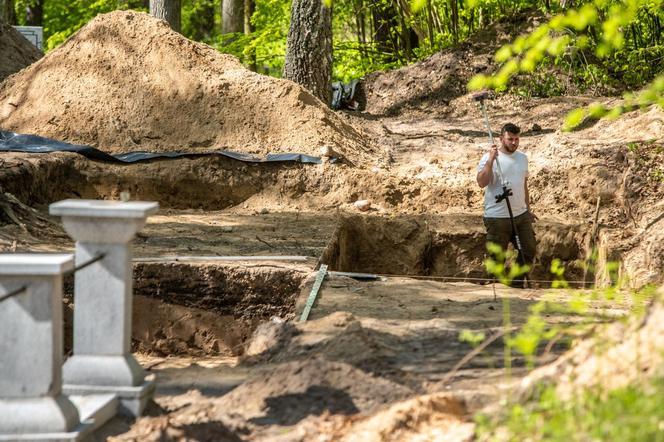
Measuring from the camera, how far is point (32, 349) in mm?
4875

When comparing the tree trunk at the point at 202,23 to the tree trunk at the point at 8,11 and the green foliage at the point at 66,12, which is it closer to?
the green foliage at the point at 66,12

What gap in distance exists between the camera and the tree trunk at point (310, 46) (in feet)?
51.9

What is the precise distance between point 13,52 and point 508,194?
1317 centimetres

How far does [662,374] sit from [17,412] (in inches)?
129

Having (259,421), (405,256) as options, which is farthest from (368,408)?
(405,256)

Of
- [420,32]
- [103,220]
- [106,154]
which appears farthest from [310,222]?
[420,32]

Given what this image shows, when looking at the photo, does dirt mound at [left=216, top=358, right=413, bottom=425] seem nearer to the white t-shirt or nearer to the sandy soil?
the sandy soil

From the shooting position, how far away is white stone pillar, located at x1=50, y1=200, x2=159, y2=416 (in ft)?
17.9

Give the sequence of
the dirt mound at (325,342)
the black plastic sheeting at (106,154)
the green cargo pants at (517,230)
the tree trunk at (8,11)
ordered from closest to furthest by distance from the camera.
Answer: the dirt mound at (325,342), the green cargo pants at (517,230), the black plastic sheeting at (106,154), the tree trunk at (8,11)

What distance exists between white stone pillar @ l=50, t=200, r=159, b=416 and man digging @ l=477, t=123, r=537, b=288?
16.6ft

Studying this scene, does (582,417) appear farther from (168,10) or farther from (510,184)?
(168,10)

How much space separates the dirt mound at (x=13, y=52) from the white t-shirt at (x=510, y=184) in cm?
1193

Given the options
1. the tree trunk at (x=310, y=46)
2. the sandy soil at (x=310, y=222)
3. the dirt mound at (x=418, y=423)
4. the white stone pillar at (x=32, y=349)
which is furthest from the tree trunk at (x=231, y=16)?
the dirt mound at (x=418, y=423)

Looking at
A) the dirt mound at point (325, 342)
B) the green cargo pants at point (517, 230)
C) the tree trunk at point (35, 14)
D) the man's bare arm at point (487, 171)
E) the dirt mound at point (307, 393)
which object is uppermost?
the tree trunk at point (35, 14)
